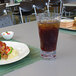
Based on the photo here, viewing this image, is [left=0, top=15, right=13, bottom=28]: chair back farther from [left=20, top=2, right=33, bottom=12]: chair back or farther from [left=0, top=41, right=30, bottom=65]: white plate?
[left=20, top=2, right=33, bottom=12]: chair back

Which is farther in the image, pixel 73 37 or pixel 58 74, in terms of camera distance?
pixel 73 37

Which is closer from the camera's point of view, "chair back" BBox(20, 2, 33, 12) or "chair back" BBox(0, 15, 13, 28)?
"chair back" BBox(0, 15, 13, 28)

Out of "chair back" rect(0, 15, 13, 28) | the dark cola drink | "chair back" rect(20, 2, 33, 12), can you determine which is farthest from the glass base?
"chair back" rect(20, 2, 33, 12)

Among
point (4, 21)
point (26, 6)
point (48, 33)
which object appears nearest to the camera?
point (48, 33)

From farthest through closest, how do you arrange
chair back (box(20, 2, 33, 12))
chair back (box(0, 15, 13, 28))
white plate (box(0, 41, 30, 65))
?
1. chair back (box(20, 2, 33, 12))
2. chair back (box(0, 15, 13, 28))
3. white plate (box(0, 41, 30, 65))

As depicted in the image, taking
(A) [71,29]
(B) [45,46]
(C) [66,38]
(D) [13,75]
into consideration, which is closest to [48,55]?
(B) [45,46]

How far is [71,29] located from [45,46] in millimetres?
389

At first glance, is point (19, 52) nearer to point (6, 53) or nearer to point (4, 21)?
point (6, 53)

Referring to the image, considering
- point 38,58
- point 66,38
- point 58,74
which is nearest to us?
point 58,74

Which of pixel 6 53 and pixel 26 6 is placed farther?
pixel 26 6

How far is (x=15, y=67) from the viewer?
1.54 ft

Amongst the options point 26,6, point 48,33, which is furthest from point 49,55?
point 26,6

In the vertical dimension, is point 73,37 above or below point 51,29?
below

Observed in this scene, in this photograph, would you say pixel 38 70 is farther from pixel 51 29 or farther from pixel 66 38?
pixel 66 38
